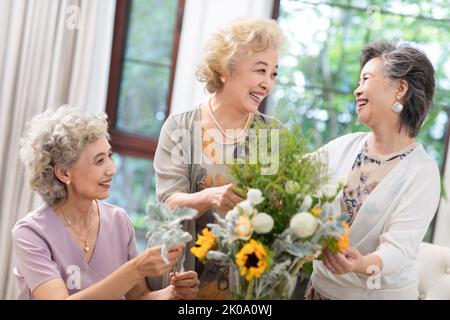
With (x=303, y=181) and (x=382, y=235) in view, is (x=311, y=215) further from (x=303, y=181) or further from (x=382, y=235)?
(x=382, y=235)

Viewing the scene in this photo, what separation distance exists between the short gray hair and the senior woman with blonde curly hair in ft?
1.12

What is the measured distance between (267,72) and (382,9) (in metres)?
1.91

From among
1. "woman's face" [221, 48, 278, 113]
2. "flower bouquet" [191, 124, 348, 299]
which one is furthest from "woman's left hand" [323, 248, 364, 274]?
"woman's face" [221, 48, 278, 113]

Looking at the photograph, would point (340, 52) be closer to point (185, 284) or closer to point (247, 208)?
point (185, 284)

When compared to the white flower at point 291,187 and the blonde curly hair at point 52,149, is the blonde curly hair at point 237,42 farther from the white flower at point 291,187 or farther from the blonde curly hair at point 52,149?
the white flower at point 291,187

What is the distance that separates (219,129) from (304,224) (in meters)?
0.66

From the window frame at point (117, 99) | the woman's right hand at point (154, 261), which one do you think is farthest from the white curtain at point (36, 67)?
the woman's right hand at point (154, 261)

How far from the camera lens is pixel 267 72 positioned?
78.2 inches

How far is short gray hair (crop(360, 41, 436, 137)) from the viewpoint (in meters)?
1.89

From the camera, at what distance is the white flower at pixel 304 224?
144 cm

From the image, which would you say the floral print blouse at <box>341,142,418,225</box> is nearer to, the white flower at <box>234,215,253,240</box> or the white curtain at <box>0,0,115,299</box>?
the white flower at <box>234,215,253,240</box>

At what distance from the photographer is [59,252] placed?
185 centimetres

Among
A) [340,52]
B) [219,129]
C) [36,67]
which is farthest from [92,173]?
[340,52]

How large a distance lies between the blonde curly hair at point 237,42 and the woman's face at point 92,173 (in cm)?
42
